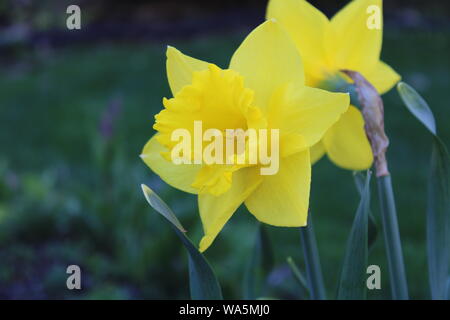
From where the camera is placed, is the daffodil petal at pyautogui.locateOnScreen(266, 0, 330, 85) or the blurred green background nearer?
the daffodil petal at pyautogui.locateOnScreen(266, 0, 330, 85)

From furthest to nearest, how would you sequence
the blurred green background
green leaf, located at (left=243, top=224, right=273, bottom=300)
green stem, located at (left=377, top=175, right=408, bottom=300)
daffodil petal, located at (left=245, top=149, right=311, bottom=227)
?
the blurred green background
green leaf, located at (left=243, top=224, right=273, bottom=300)
green stem, located at (left=377, top=175, right=408, bottom=300)
daffodil petal, located at (left=245, top=149, right=311, bottom=227)

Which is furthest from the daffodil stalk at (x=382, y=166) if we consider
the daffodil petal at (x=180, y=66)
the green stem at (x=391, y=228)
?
the daffodil petal at (x=180, y=66)

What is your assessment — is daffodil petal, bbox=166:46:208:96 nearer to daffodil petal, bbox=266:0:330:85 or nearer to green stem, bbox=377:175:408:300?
daffodil petal, bbox=266:0:330:85

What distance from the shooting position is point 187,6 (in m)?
7.45

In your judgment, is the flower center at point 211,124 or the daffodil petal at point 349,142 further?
the daffodil petal at point 349,142

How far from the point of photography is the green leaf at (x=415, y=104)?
97 cm

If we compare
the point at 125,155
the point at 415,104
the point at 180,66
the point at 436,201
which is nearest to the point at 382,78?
the point at 415,104

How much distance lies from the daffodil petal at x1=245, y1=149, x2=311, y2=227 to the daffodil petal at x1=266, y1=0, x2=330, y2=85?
0.19 meters

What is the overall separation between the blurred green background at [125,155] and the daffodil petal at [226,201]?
0.38 m

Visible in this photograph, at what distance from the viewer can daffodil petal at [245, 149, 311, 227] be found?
83 centimetres

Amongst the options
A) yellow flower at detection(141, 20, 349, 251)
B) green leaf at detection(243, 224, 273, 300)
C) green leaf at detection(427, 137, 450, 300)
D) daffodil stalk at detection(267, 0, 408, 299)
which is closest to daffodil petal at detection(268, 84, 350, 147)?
yellow flower at detection(141, 20, 349, 251)

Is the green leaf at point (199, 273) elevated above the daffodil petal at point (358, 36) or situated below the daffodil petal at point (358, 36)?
below

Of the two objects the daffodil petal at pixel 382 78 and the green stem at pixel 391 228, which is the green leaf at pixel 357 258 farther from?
the daffodil petal at pixel 382 78

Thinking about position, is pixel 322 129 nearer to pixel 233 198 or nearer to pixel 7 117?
pixel 233 198
